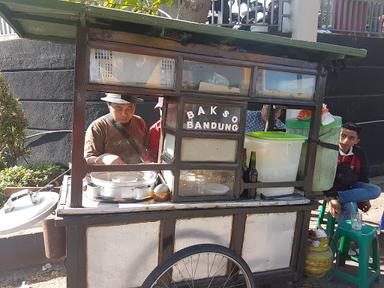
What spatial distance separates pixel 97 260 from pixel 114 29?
4.54ft

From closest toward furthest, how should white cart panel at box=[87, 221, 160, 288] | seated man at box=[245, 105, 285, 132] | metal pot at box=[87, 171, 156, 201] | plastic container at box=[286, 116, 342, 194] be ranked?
white cart panel at box=[87, 221, 160, 288], metal pot at box=[87, 171, 156, 201], plastic container at box=[286, 116, 342, 194], seated man at box=[245, 105, 285, 132]

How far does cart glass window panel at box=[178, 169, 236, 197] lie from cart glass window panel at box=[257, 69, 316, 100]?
2.02 feet

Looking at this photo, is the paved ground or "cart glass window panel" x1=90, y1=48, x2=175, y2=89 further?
the paved ground

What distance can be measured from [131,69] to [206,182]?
35.2 inches

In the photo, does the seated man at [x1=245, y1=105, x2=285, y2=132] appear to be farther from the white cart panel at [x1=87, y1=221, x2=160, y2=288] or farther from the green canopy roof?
the white cart panel at [x1=87, y1=221, x2=160, y2=288]

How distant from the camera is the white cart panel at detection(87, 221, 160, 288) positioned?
2.20m

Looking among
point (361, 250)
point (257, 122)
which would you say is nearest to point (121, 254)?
point (361, 250)

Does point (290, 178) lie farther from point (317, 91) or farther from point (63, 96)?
point (63, 96)

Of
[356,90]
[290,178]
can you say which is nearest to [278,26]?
[356,90]

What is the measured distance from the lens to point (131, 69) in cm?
209

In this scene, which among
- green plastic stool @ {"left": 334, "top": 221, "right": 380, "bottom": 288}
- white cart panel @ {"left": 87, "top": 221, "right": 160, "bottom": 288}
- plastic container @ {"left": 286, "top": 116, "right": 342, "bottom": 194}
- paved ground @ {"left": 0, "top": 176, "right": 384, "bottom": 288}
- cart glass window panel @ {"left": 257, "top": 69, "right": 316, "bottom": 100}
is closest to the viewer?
white cart panel @ {"left": 87, "top": 221, "right": 160, "bottom": 288}

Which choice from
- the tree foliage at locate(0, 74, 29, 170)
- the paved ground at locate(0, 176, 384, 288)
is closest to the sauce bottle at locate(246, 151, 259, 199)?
the paved ground at locate(0, 176, 384, 288)

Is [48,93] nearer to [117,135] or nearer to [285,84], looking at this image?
[117,135]

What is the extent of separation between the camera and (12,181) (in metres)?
4.30
